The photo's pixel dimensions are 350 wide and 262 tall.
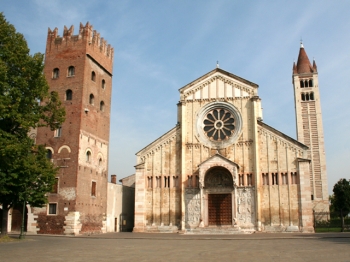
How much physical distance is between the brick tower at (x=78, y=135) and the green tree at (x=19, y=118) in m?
6.84

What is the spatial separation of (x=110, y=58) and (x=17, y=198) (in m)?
20.8

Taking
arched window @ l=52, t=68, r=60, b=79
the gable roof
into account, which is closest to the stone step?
the gable roof

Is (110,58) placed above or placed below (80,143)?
above

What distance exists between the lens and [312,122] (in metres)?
57.3

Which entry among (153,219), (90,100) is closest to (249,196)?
(153,219)

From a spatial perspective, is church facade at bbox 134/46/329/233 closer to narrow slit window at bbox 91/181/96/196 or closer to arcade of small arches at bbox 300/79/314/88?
narrow slit window at bbox 91/181/96/196

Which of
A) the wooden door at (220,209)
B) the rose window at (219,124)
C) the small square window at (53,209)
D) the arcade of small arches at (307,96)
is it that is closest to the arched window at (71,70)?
the small square window at (53,209)

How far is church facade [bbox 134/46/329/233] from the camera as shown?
3300 cm

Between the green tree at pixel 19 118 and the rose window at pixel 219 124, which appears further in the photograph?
the rose window at pixel 219 124

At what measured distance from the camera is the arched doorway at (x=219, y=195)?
34.4 meters

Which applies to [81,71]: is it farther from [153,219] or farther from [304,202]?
[304,202]

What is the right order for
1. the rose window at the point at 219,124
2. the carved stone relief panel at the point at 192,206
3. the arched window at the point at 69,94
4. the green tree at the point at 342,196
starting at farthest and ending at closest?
the green tree at the point at 342,196, the rose window at the point at 219,124, the arched window at the point at 69,94, the carved stone relief panel at the point at 192,206

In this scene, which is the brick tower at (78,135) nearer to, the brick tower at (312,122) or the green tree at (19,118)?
the green tree at (19,118)

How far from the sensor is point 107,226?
1446 inches
